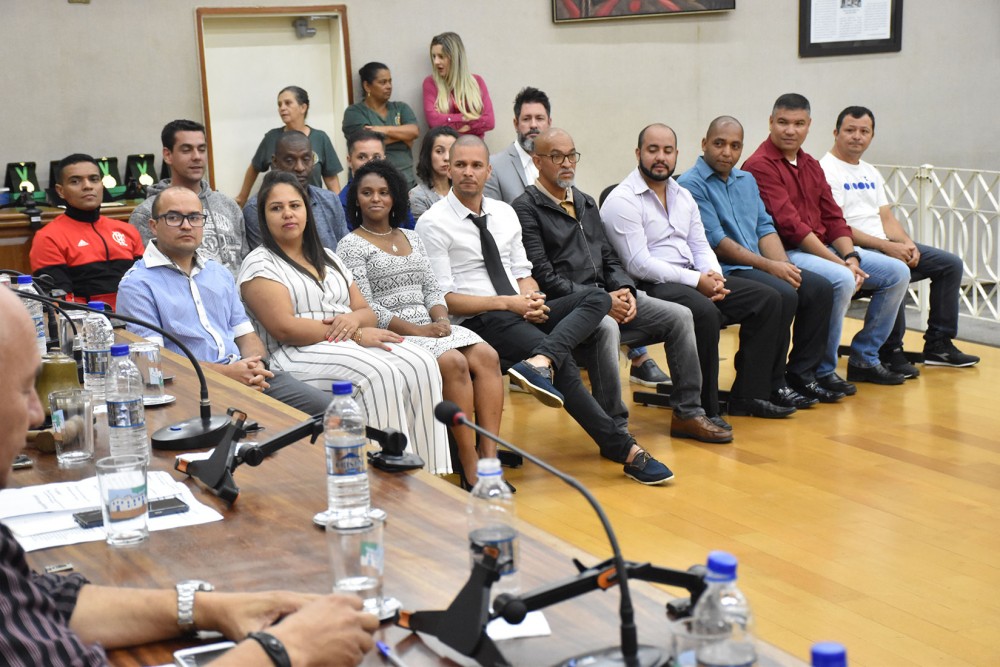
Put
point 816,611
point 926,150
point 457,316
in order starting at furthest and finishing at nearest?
point 926,150
point 457,316
point 816,611

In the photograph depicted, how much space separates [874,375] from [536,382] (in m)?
2.33

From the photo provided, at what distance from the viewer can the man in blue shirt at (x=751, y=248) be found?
18.5 feet

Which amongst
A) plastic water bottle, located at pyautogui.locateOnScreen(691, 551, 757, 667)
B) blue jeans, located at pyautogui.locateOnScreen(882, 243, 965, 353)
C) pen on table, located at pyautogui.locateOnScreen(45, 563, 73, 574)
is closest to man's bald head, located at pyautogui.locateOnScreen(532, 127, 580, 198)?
blue jeans, located at pyautogui.locateOnScreen(882, 243, 965, 353)

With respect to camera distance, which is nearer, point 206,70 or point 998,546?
point 998,546

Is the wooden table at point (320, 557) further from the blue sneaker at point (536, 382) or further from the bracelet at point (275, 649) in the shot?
the blue sneaker at point (536, 382)

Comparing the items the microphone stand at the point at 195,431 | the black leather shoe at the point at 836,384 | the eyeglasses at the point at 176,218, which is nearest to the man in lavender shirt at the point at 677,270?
the black leather shoe at the point at 836,384

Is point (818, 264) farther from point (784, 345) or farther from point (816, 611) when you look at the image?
point (816, 611)

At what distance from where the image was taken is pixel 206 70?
23.8 feet

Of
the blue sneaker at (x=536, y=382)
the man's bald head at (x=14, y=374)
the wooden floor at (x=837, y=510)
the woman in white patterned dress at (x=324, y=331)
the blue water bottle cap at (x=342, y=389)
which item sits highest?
the man's bald head at (x=14, y=374)

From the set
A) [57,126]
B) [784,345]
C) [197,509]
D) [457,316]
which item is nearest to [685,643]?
[197,509]

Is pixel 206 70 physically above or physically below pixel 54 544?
above

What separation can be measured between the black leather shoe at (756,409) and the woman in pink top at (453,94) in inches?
120

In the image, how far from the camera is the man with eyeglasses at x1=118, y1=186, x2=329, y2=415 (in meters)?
4.02

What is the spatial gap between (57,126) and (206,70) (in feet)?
3.17
